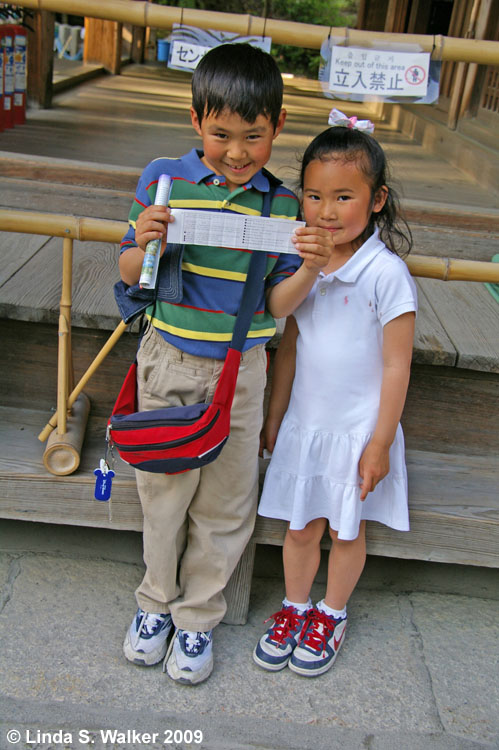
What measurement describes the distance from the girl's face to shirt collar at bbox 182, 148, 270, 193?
10cm

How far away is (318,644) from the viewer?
176 centimetres

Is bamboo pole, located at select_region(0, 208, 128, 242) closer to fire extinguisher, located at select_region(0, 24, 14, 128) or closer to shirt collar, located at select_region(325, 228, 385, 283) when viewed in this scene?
shirt collar, located at select_region(325, 228, 385, 283)

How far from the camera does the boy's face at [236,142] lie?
1.37 meters

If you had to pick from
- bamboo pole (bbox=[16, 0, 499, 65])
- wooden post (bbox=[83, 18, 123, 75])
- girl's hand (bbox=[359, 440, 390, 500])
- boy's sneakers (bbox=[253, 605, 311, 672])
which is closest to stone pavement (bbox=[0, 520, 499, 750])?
boy's sneakers (bbox=[253, 605, 311, 672])

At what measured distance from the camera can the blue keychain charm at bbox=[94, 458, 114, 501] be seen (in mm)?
1660

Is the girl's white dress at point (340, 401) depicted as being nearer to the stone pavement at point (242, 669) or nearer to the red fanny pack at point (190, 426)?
the red fanny pack at point (190, 426)

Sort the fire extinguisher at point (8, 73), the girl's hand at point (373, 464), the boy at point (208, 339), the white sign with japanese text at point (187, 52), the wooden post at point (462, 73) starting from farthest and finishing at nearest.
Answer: the wooden post at point (462, 73) → the fire extinguisher at point (8, 73) → the white sign with japanese text at point (187, 52) → the girl's hand at point (373, 464) → the boy at point (208, 339)

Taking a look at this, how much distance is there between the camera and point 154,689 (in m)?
1.66

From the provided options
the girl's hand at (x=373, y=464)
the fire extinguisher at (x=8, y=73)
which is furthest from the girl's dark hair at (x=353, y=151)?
the fire extinguisher at (x=8, y=73)

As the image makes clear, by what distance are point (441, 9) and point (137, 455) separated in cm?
722

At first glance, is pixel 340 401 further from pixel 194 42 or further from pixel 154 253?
pixel 194 42

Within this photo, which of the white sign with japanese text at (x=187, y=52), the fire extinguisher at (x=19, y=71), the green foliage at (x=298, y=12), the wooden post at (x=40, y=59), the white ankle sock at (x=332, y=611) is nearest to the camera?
the white ankle sock at (x=332, y=611)

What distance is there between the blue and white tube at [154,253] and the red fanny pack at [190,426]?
0.77ft

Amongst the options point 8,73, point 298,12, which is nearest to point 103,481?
point 8,73
